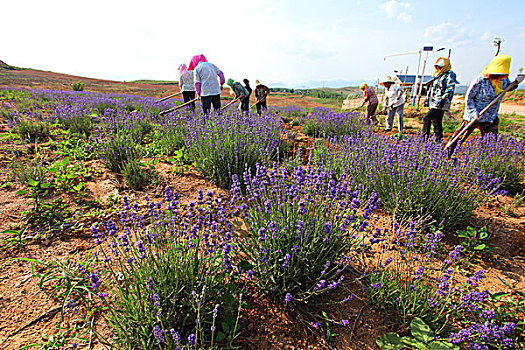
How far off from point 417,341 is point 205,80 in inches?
227

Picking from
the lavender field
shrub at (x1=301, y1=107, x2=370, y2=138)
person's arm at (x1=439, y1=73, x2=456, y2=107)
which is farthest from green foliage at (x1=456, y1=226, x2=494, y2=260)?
shrub at (x1=301, y1=107, x2=370, y2=138)

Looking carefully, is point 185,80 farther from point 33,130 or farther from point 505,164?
point 505,164

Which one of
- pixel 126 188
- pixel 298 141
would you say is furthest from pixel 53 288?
pixel 298 141

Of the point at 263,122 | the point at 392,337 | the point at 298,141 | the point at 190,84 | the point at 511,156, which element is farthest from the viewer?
the point at 190,84

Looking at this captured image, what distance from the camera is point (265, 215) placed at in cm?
189

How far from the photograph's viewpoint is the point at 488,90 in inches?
156

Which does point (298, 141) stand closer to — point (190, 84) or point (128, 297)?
point (190, 84)

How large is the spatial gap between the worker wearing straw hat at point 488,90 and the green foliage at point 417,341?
3.89 metres

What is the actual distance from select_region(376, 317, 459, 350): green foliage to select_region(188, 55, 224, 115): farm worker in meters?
5.02

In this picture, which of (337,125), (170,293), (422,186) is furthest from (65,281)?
(337,125)

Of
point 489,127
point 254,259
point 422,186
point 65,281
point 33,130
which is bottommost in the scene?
point 65,281

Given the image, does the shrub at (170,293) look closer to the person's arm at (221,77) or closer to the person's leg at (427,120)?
the person's leg at (427,120)

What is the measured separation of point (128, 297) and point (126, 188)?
2.11m

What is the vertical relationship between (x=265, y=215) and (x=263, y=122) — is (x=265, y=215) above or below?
below
